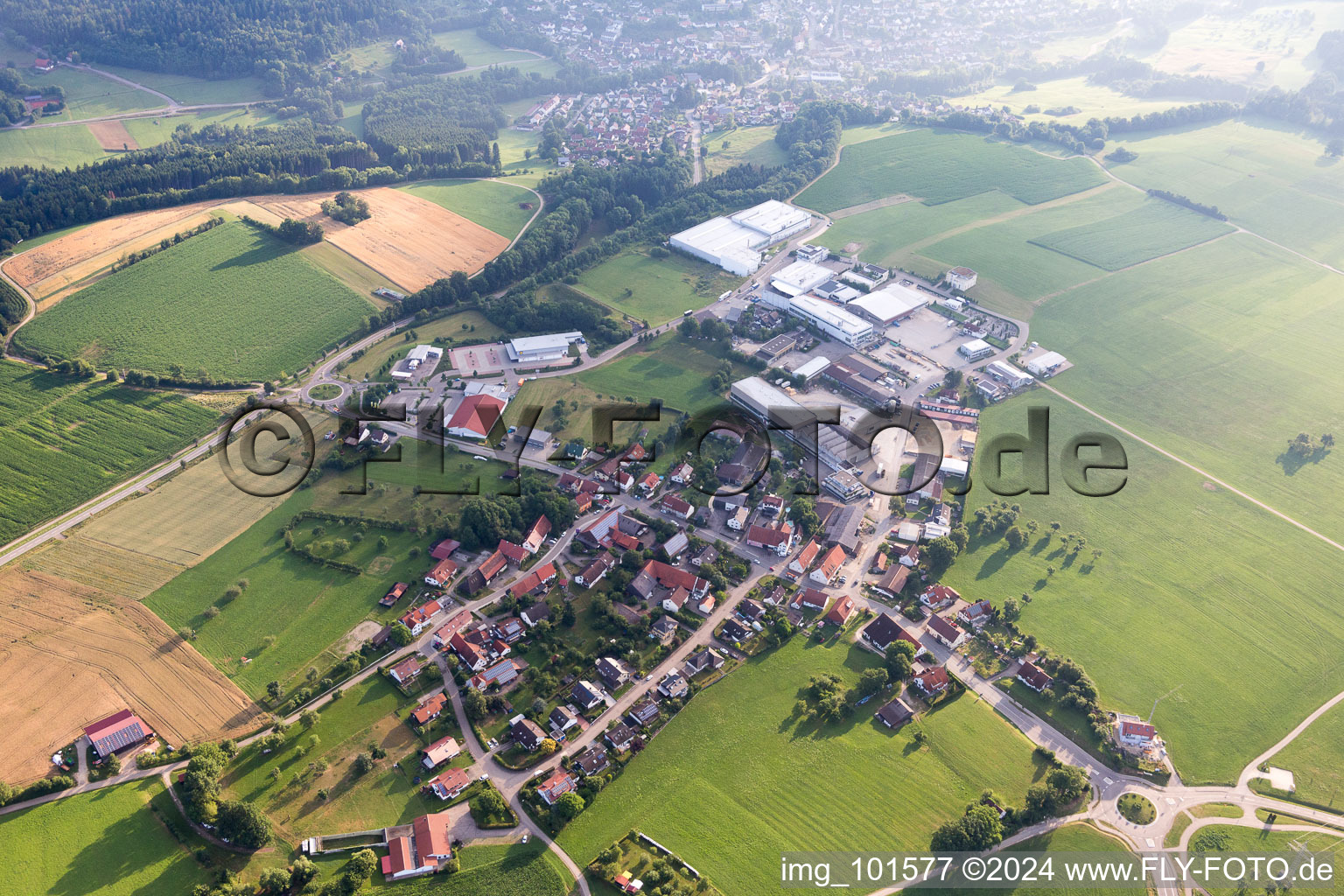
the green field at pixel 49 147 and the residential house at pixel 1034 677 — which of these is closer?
the residential house at pixel 1034 677

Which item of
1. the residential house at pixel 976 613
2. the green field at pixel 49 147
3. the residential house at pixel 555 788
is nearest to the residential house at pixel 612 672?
the residential house at pixel 555 788

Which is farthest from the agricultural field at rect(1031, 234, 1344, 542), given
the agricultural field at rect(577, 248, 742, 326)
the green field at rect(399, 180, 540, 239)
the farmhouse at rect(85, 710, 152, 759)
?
the farmhouse at rect(85, 710, 152, 759)

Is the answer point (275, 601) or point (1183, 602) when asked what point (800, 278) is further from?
point (275, 601)

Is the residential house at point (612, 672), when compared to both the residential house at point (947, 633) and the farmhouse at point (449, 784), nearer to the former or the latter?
the farmhouse at point (449, 784)

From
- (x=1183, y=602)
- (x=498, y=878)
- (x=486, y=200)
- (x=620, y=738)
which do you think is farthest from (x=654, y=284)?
(x=498, y=878)

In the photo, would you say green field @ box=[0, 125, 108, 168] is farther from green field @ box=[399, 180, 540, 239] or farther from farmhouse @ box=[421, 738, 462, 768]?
farmhouse @ box=[421, 738, 462, 768]
